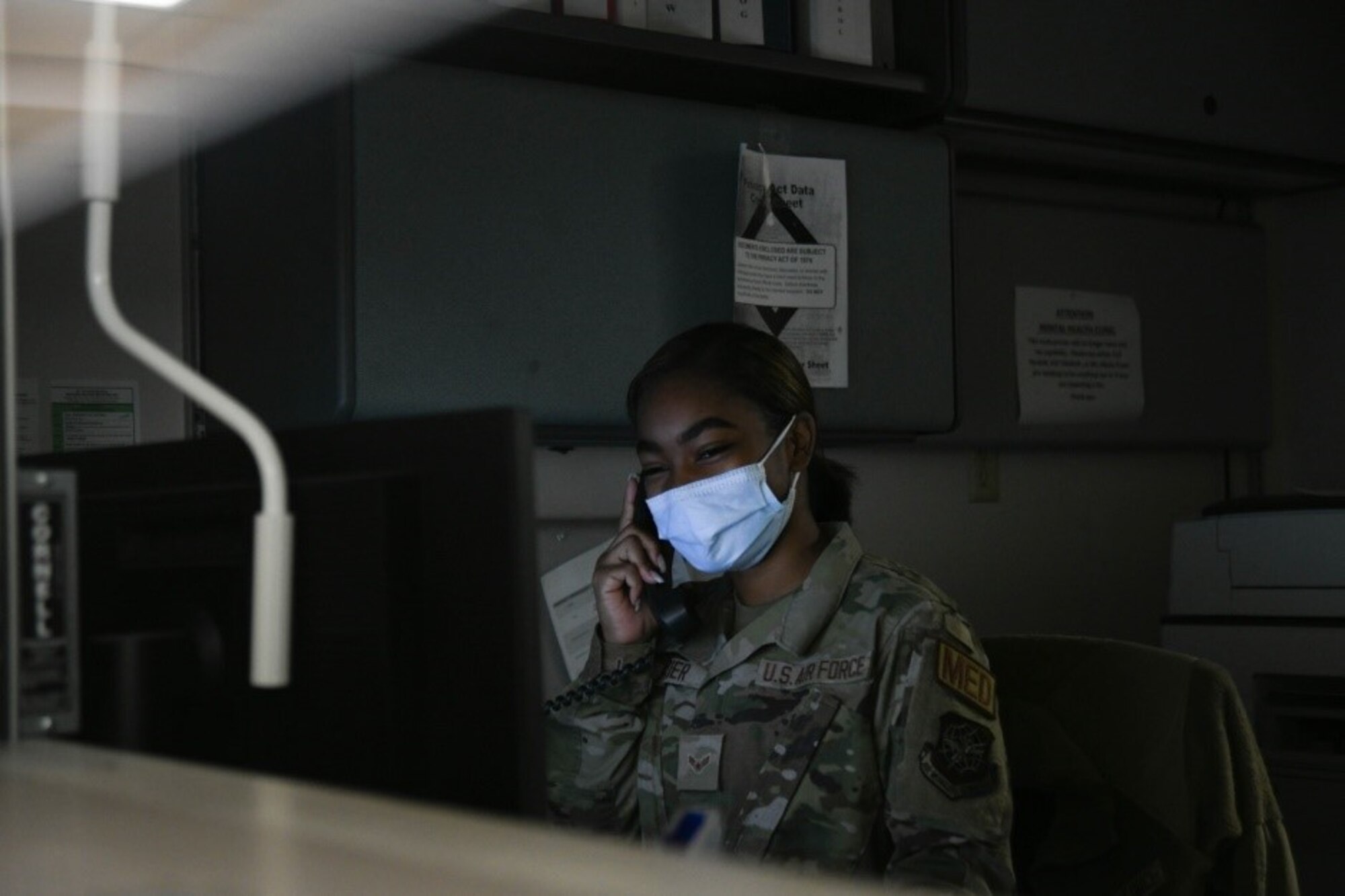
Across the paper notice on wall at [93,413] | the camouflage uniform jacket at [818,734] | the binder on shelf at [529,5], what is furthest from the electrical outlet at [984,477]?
the paper notice on wall at [93,413]

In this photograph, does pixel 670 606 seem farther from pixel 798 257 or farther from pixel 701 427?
pixel 798 257

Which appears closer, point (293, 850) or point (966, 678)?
point (293, 850)

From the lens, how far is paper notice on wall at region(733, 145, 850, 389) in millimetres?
1984

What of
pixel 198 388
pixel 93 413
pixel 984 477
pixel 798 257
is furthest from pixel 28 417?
pixel 984 477

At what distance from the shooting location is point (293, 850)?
0.58 metres

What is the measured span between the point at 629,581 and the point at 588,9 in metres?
0.67

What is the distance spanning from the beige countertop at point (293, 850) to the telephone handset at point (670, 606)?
3.45 ft

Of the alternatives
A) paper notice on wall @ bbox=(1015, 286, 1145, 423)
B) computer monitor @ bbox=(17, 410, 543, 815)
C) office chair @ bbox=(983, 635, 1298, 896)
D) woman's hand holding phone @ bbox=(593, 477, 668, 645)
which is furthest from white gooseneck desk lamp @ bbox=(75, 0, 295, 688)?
paper notice on wall @ bbox=(1015, 286, 1145, 423)

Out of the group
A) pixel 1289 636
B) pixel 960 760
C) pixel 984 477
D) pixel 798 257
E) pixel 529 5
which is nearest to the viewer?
pixel 960 760

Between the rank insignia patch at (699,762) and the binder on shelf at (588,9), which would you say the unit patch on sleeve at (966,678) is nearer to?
the rank insignia patch at (699,762)

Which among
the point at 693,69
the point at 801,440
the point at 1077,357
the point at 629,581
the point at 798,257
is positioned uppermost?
the point at 693,69

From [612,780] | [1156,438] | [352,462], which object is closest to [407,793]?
[352,462]

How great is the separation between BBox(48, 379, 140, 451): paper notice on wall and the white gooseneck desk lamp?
1003 millimetres

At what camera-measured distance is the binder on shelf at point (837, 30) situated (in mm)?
2012
